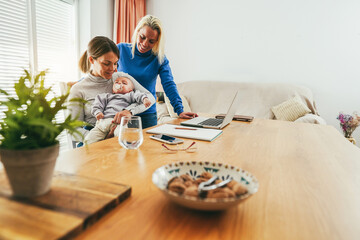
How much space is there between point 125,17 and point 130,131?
307cm

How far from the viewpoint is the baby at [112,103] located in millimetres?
1316

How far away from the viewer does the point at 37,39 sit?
2.62 meters

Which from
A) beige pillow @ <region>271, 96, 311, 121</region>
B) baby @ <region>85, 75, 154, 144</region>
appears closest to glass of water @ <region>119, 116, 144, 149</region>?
baby @ <region>85, 75, 154, 144</region>

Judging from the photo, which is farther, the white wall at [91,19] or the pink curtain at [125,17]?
the pink curtain at [125,17]

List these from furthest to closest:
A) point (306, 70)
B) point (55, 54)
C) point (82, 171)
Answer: point (306, 70) → point (55, 54) → point (82, 171)

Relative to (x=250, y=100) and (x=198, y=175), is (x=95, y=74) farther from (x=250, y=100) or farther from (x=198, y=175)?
(x=250, y=100)

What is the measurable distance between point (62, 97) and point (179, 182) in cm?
28

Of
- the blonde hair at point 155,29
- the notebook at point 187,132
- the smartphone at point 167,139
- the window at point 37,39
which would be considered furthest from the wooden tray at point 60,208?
the window at point 37,39

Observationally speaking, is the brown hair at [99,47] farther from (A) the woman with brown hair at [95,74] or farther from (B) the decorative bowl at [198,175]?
(B) the decorative bowl at [198,175]

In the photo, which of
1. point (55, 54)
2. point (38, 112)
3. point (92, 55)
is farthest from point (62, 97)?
point (55, 54)

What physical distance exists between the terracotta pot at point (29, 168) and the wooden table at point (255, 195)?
14cm

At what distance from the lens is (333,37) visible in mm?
3002

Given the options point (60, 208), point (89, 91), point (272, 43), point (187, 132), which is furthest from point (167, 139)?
point (272, 43)

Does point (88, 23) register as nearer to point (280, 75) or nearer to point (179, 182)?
point (280, 75)
